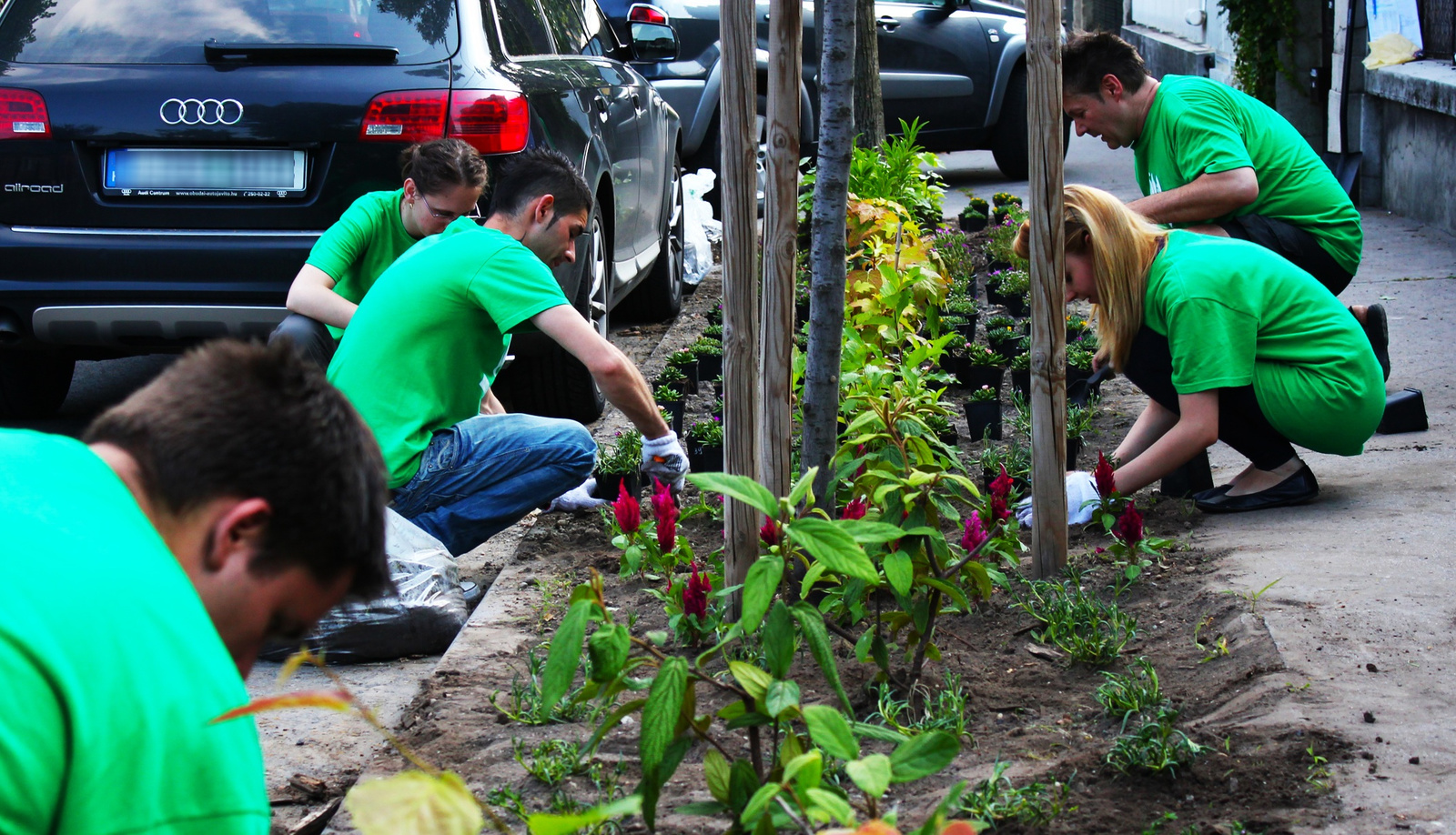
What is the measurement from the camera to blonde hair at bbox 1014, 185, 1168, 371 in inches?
138

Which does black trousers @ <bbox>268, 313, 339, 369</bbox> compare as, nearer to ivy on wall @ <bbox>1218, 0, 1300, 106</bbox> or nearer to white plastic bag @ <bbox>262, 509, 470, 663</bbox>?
white plastic bag @ <bbox>262, 509, 470, 663</bbox>

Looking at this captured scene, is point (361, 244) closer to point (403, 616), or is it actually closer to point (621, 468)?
point (621, 468)

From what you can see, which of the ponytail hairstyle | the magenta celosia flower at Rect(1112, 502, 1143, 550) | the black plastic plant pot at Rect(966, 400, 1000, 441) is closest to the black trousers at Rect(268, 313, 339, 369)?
the ponytail hairstyle

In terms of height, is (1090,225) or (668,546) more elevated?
(1090,225)

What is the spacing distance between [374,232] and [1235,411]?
2.64m

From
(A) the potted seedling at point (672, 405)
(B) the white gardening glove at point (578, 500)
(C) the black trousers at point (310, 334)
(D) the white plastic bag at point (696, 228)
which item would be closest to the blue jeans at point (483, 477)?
(B) the white gardening glove at point (578, 500)

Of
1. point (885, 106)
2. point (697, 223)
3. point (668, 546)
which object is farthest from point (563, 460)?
point (885, 106)

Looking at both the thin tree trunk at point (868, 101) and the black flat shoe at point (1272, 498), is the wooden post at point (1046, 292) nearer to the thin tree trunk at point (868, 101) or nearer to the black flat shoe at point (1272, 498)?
the black flat shoe at point (1272, 498)

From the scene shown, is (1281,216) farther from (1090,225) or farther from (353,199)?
(353,199)

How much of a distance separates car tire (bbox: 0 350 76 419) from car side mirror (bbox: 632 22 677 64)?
3017mm

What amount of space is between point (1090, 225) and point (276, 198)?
259 centimetres

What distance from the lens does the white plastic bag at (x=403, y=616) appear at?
10.5 feet

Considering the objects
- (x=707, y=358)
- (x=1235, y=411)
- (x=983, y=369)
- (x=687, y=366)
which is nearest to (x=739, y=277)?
(x=1235, y=411)

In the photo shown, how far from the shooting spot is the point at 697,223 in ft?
A: 27.8
